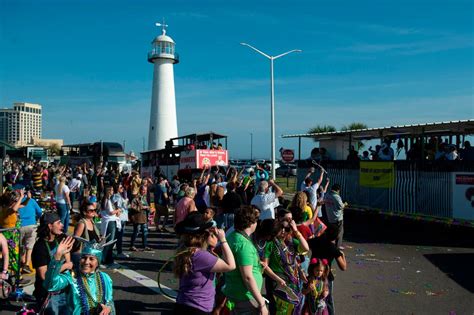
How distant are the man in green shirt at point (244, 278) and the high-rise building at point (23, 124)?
146540 mm

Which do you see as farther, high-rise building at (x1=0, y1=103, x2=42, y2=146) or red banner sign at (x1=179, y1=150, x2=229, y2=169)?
high-rise building at (x1=0, y1=103, x2=42, y2=146)

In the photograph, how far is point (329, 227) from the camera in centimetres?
511

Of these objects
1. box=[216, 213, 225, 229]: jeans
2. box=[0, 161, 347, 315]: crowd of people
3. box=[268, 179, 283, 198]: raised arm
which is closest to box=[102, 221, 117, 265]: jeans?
box=[0, 161, 347, 315]: crowd of people

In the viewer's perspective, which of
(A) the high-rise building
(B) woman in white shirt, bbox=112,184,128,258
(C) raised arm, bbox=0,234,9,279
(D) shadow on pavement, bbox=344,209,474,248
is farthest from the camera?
(A) the high-rise building

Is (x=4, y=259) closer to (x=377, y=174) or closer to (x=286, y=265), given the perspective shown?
(x=286, y=265)

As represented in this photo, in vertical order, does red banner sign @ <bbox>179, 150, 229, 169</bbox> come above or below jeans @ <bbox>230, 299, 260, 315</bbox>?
above

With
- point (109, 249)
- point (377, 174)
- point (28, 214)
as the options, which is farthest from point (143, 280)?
point (377, 174)

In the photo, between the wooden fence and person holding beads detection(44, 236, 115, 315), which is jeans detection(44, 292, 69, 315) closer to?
person holding beads detection(44, 236, 115, 315)

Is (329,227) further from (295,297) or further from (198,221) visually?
(198,221)

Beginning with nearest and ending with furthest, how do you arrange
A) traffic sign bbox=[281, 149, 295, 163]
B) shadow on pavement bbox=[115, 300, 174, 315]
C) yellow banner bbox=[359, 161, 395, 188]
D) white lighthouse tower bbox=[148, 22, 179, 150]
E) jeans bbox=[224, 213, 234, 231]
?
shadow on pavement bbox=[115, 300, 174, 315], jeans bbox=[224, 213, 234, 231], yellow banner bbox=[359, 161, 395, 188], traffic sign bbox=[281, 149, 295, 163], white lighthouse tower bbox=[148, 22, 179, 150]

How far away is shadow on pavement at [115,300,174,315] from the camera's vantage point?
636 centimetres

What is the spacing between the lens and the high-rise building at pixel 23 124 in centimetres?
14162

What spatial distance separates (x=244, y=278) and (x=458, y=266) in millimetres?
6841

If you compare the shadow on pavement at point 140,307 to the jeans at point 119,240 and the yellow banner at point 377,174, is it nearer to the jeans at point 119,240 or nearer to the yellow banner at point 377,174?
the jeans at point 119,240
